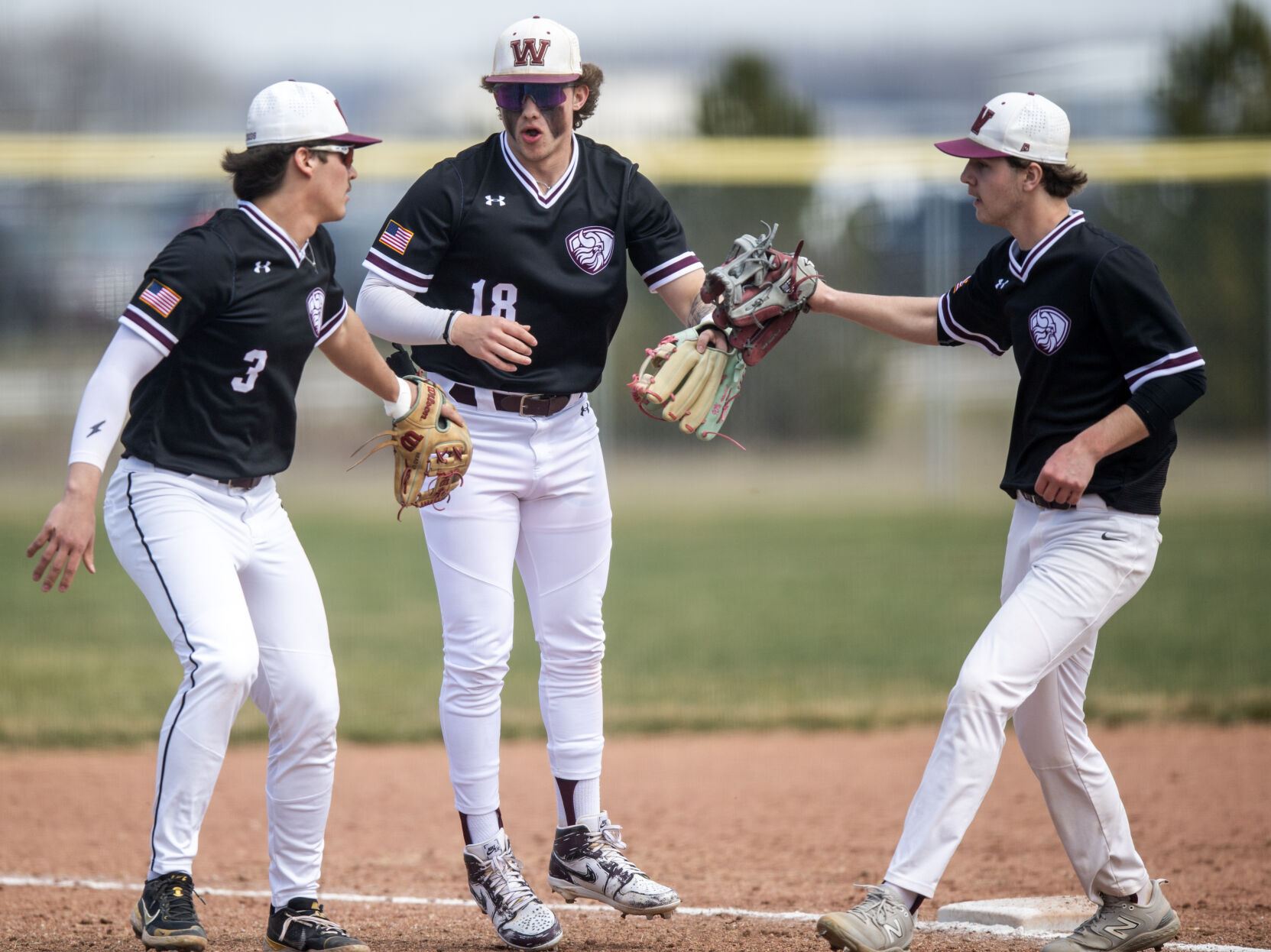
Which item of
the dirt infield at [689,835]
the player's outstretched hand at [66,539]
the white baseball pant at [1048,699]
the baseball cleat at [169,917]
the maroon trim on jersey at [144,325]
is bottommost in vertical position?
the dirt infield at [689,835]

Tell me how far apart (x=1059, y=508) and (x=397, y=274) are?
1645 millimetres

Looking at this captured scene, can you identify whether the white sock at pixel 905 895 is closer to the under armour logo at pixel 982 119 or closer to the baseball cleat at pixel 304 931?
the baseball cleat at pixel 304 931

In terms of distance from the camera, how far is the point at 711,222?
45.3 feet

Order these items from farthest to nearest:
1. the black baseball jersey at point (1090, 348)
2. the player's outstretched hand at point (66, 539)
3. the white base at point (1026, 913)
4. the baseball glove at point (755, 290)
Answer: the white base at point (1026, 913), the baseball glove at point (755, 290), the black baseball jersey at point (1090, 348), the player's outstretched hand at point (66, 539)

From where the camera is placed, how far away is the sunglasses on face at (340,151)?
3.16m

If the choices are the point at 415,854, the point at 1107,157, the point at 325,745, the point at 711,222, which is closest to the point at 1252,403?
the point at 1107,157

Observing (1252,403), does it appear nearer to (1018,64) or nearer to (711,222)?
(711,222)

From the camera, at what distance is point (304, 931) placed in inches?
125

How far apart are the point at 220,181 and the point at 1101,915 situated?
10292 millimetres

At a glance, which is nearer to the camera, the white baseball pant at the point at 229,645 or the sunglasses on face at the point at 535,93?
the white baseball pant at the point at 229,645

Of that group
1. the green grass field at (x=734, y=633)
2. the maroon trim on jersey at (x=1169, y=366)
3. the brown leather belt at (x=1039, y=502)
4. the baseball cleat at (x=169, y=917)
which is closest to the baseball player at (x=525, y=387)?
the baseball cleat at (x=169, y=917)

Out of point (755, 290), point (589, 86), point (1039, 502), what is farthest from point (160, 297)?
point (1039, 502)

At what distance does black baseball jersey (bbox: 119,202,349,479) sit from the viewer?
298 centimetres

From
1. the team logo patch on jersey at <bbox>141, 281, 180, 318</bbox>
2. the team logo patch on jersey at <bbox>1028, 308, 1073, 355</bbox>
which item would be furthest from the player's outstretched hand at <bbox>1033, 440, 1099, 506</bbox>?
the team logo patch on jersey at <bbox>141, 281, 180, 318</bbox>
